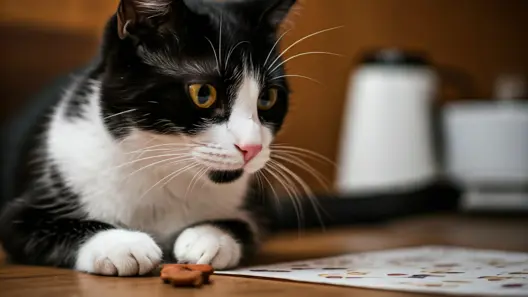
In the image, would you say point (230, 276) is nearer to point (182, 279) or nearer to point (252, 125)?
point (182, 279)

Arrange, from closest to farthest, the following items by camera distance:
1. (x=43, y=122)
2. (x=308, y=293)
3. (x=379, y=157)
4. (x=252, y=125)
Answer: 1. (x=308, y=293)
2. (x=252, y=125)
3. (x=43, y=122)
4. (x=379, y=157)

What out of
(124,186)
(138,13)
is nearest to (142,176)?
(124,186)

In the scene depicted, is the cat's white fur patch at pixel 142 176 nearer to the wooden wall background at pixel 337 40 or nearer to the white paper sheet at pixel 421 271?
the white paper sheet at pixel 421 271

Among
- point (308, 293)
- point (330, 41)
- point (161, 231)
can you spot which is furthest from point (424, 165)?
point (308, 293)

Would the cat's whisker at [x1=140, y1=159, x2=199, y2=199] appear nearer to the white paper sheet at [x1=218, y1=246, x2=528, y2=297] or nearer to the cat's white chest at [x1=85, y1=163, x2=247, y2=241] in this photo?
the cat's white chest at [x1=85, y1=163, x2=247, y2=241]

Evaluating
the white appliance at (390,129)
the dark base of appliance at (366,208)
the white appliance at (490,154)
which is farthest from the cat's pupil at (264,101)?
the white appliance at (490,154)

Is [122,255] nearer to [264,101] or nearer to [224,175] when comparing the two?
[224,175]
